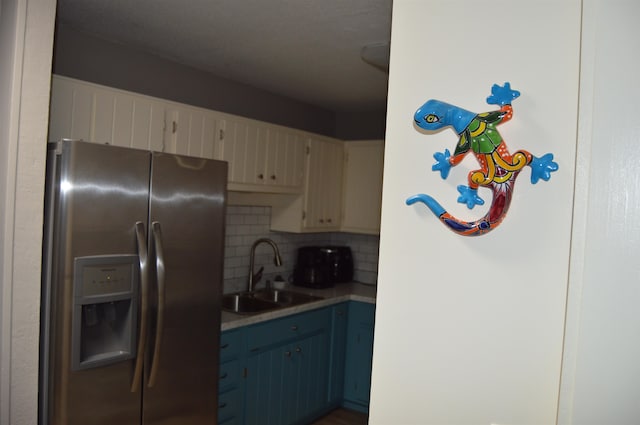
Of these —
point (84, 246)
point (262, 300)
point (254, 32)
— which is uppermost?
point (254, 32)

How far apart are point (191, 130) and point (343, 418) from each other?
2.39 metres

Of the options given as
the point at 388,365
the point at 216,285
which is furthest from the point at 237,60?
the point at 388,365

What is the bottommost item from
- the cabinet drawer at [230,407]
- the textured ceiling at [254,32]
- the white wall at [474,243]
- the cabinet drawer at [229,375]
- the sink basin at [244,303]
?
the cabinet drawer at [230,407]

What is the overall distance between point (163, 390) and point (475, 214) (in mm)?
1767

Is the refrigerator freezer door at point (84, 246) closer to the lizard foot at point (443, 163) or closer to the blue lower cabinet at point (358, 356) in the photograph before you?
the lizard foot at point (443, 163)

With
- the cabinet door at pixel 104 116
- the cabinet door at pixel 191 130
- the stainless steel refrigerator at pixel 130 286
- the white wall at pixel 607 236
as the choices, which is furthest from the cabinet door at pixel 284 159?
the white wall at pixel 607 236

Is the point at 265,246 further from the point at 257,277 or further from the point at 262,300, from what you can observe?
the point at 262,300

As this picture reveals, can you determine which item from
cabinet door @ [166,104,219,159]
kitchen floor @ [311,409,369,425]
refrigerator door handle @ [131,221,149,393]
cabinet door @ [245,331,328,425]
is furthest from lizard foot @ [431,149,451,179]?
kitchen floor @ [311,409,369,425]

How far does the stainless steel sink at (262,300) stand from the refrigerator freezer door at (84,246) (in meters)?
1.42

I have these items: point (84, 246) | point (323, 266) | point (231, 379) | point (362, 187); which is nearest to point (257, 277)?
point (323, 266)

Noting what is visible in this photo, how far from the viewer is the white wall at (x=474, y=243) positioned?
0.99 m

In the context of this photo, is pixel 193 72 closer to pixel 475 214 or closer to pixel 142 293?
pixel 142 293

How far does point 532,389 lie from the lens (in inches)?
39.6

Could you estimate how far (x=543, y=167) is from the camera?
991 millimetres
